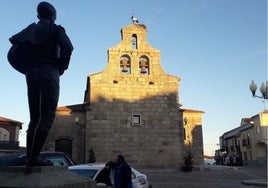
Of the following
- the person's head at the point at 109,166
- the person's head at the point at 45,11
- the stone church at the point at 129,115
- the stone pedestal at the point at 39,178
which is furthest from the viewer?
the stone church at the point at 129,115

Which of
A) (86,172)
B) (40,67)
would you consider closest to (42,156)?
(86,172)

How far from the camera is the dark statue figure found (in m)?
3.82

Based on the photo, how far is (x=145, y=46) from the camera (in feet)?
89.2

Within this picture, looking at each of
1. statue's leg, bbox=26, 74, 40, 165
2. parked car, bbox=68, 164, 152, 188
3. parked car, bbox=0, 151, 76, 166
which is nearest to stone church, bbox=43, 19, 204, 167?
parked car, bbox=0, 151, 76, 166

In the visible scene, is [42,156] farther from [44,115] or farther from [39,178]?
[39,178]

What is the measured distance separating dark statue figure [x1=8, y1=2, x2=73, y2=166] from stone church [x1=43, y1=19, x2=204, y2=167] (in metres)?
20.9

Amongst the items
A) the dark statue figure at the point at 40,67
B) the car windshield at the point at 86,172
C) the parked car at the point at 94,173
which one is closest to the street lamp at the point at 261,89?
the parked car at the point at 94,173

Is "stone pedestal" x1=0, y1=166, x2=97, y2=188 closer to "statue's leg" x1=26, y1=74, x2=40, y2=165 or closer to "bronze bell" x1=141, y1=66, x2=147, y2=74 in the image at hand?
"statue's leg" x1=26, y1=74, x2=40, y2=165

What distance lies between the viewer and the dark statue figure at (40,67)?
382cm

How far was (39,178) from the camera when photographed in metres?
3.38

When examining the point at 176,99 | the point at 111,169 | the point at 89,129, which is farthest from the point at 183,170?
the point at 111,169

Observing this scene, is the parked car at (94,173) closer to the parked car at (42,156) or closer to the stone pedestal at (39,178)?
the parked car at (42,156)

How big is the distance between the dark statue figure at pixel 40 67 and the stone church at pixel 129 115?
20.9 meters

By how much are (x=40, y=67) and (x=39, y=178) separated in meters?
1.28
